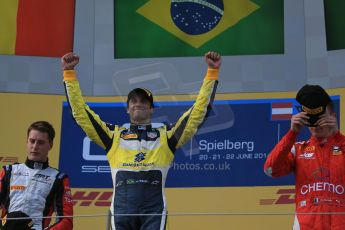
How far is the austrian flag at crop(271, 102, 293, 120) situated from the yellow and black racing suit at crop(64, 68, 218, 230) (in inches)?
46.4

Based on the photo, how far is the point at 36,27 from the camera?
12.3 feet

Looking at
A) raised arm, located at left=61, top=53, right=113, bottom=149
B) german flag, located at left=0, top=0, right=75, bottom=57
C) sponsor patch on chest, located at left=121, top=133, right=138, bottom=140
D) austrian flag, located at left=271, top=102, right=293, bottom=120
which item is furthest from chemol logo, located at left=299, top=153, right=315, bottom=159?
german flag, located at left=0, top=0, right=75, bottom=57

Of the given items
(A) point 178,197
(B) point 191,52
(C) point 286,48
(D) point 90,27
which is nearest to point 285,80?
(C) point 286,48

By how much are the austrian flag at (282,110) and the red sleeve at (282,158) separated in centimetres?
115

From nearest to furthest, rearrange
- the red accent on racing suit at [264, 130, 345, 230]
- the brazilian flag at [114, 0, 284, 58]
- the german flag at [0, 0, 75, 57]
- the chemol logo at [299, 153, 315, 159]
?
the red accent on racing suit at [264, 130, 345, 230], the chemol logo at [299, 153, 315, 159], the brazilian flag at [114, 0, 284, 58], the german flag at [0, 0, 75, 57]

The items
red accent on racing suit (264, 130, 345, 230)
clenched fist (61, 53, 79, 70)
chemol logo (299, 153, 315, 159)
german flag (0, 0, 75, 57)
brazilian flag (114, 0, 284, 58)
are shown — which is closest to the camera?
red accent on racing suit (264, 130, 345, 230)

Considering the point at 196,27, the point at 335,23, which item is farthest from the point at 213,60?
the point at 335,23

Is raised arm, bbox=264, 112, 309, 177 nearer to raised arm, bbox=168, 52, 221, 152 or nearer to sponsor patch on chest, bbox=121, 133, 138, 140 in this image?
raised arm, bbox=168, 52, 221, 152

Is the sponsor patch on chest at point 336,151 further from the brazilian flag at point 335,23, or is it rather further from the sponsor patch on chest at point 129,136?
→ the brazilian flag at point 335,23

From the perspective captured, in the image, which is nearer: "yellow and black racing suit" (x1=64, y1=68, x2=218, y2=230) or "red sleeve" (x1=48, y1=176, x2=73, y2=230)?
"yellow and black racing suit" (x1=64, y1=68, x2=218, y2=230)

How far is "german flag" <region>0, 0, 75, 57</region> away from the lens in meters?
3.70

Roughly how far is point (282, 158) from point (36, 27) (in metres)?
2.11

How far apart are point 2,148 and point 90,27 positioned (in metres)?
0.90

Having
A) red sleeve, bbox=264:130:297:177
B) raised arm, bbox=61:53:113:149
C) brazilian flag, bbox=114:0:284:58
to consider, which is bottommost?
red sleeve, bbox=264:130:297:177
